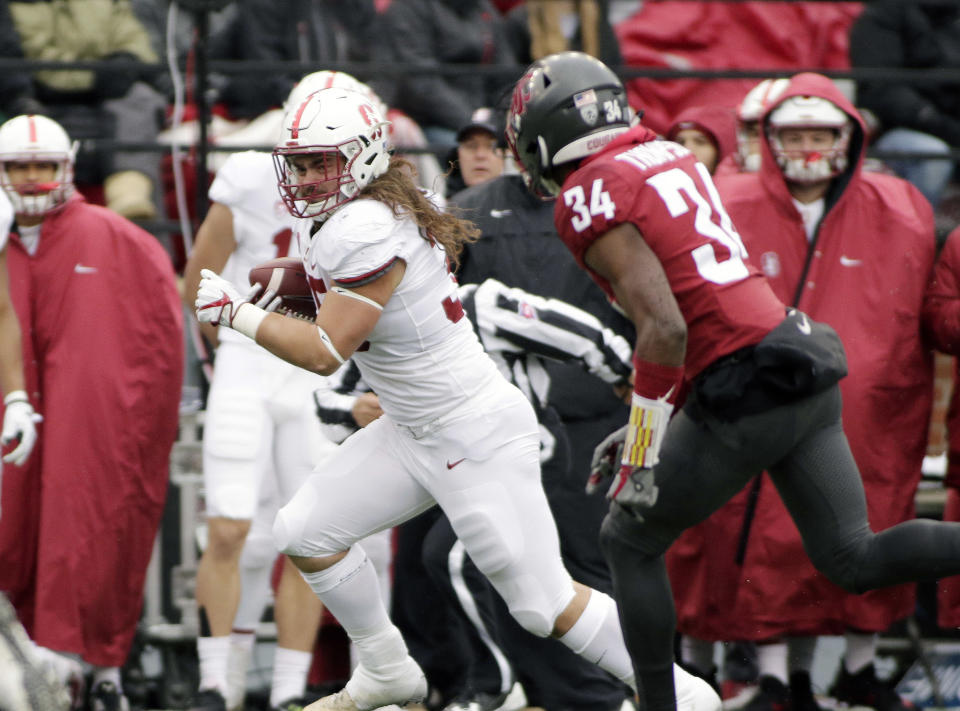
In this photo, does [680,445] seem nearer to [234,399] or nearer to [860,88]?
[234,399]

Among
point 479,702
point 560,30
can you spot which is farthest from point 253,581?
point 560,30

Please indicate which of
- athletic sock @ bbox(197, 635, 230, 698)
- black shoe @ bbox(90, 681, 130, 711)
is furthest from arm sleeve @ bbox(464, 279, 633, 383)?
black shoe @ bbox(90, 681, 130, 711)

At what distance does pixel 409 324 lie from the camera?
4.43m

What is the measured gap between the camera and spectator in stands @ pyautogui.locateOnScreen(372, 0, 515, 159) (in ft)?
23.9

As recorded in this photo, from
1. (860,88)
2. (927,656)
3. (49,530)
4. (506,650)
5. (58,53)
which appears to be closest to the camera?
(506,650)

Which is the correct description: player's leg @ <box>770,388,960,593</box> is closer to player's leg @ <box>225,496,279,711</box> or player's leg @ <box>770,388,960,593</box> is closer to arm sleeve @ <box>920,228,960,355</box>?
arm sleeve @ <box>920,228,960,355</box>

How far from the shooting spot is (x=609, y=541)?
174 inches

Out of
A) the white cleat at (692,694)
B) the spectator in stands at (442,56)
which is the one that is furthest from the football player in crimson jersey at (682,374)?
the spectator in stands at (442,56)

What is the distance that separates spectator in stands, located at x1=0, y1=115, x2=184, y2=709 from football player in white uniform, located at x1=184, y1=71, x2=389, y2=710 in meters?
0.27

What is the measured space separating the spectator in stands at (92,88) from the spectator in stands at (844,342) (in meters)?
2.67

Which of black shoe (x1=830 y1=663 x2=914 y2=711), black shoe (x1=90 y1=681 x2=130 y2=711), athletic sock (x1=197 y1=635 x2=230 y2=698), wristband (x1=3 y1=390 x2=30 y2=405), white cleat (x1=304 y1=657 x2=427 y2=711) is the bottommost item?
black shoe (x1=830 y1=663 x2=914 y2=711)

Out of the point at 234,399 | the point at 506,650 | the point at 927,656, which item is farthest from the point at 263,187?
the point at 927,656

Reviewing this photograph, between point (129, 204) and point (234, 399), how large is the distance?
156 centimetres

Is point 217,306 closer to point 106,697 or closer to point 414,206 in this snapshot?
point 414,206
